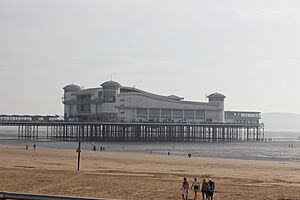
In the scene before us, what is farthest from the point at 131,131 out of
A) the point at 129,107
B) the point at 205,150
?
the point at 205,150

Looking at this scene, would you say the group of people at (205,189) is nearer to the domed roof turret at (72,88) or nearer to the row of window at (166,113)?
the row of window at (166,113)

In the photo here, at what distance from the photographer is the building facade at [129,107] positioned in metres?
98.6

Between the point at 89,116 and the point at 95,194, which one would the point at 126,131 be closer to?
the point at 89,116

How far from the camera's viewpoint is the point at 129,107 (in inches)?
3898

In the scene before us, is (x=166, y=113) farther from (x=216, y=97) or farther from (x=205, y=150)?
(x=205, y=150)

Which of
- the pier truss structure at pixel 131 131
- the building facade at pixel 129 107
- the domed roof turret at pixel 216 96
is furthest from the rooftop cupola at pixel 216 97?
the pier truss structure at pixel 131 131

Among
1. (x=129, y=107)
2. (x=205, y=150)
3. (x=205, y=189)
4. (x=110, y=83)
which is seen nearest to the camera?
(x=205, y=189)

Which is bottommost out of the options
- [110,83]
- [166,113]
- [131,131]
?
[131,131]

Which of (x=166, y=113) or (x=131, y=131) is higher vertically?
(x=166, y=113)

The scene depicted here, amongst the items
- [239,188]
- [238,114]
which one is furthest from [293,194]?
[238,114]

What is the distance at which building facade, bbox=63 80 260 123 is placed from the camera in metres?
98.6

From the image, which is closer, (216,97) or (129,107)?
(129,107)

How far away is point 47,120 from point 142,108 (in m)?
19.2

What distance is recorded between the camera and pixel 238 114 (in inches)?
4963
